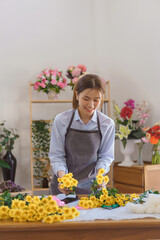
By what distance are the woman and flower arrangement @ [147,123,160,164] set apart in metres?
1.67

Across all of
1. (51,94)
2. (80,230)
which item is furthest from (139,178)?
(80,230)

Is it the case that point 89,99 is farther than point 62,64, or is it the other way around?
point 62,64

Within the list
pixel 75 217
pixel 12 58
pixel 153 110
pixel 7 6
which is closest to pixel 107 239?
pixel 75 217

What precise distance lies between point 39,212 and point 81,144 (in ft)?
3.66

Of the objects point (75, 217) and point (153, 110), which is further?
point (153, 110)

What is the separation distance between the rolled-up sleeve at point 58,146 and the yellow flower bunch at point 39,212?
0.83 m

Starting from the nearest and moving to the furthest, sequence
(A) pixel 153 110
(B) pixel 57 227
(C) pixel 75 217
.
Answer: (B) pixel 57 227 < (C) pixel 75 217 < (A) pixel 153 110

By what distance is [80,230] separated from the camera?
4.90 ft

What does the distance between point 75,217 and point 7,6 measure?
4627 mm

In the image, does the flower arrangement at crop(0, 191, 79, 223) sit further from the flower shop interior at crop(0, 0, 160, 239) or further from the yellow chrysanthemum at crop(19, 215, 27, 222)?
the flower shop interior at crop(0, 0, 160, 239)

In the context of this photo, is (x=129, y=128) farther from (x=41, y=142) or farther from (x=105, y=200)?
(x=105, y=200)

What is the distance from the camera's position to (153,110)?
15.8 feet

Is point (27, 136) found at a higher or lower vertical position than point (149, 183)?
higher

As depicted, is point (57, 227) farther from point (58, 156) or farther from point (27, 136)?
point (27, 136)
